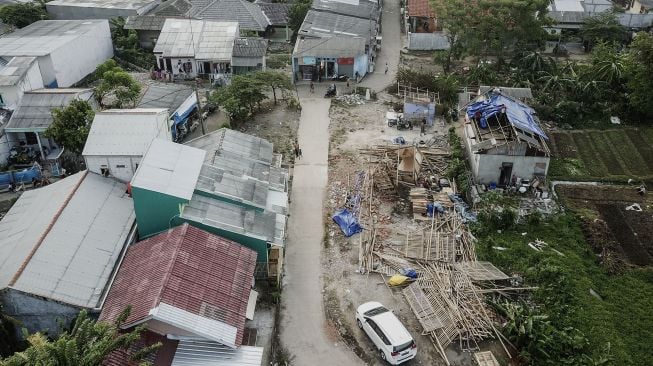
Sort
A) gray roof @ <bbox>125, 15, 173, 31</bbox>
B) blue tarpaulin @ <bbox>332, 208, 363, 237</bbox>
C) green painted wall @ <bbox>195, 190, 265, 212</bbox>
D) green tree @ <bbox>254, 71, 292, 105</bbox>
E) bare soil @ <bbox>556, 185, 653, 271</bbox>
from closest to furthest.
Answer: green painted wall @ <bbox>195, 190, 265, 212</bbox> < bare soil @ <bbox>556, 185, 653, 271</bbox> < blue tarpaulin @ <bbox>332, 208, 363, 237</bbox> < green tree @ <bbox>254, 71, 292, 105</bbox> < gray roof @ <bbox>125, 15, 173, 31</bbox>

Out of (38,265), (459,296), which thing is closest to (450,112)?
(459,296)

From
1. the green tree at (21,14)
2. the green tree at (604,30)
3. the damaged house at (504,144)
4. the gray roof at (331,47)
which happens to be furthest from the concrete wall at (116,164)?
the green tree at (604,30)

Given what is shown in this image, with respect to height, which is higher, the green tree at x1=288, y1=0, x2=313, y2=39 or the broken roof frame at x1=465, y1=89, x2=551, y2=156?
the green tree at x1=288, y1=0, x2=313, y2=39

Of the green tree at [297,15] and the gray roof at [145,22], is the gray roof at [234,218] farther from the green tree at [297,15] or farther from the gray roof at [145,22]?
the green tree at [297,15]

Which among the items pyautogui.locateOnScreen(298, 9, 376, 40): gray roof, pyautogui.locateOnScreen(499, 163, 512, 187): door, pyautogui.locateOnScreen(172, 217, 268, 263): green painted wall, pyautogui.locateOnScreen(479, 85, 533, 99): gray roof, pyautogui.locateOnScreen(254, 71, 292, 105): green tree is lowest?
pyautogui.locateOnScreen(499, 163, 512, 187): door

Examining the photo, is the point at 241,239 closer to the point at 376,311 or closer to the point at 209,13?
the point at 376,311

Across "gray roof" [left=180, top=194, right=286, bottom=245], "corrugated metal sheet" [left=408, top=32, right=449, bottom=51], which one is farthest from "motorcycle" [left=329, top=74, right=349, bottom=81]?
"gray roof" [left=180, top=194, right=286, bottom=245]

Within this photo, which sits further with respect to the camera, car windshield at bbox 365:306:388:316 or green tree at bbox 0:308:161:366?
car windshield at bbox 365:306:388:316

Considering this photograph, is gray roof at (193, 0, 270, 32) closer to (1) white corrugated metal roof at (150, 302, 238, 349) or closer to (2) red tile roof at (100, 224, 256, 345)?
(2) red tile roof at (100, 224, 256, 345)
